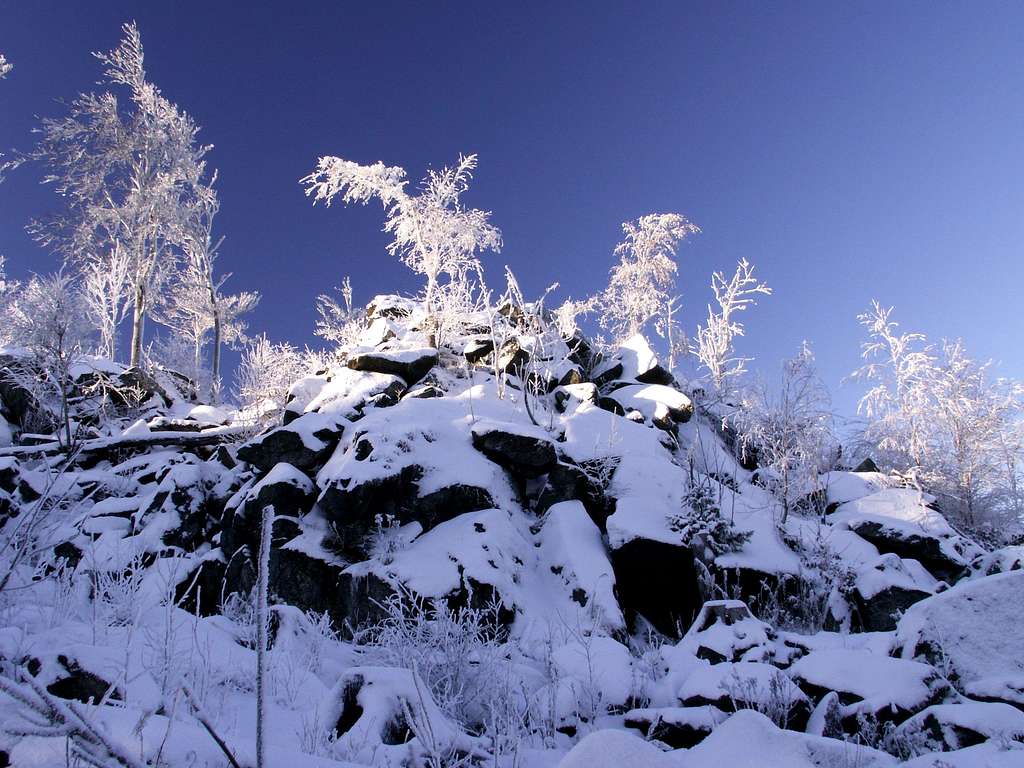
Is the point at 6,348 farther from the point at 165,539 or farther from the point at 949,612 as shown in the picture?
the point at 949,612

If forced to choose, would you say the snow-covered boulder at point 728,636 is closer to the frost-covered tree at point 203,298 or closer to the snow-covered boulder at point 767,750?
the snow-covered boulder at point 767,750

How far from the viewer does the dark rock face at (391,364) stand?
12.2 m

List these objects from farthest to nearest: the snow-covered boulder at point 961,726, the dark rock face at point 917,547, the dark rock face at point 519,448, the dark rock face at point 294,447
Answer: the dark rock face at point 294,447, the dark rock face at point 519,448, the dark rock face at point 917,547, the snow-covered boulder at point 961,726

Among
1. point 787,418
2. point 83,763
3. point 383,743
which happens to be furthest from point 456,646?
point 787,418

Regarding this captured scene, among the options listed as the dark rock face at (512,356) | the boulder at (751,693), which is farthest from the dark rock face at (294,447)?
the boulder at (751,693)

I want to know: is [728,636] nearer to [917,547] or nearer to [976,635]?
[976,635]

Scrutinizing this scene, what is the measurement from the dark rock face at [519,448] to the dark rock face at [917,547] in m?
4.85

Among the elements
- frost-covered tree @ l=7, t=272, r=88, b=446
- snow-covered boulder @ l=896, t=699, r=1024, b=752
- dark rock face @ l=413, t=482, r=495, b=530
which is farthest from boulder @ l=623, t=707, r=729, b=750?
frost-covered tree @ l=7, t=272, r=88, b=446

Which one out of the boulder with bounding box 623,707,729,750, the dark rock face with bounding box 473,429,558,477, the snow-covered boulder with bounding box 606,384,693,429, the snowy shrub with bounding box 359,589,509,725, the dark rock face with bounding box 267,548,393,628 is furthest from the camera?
the snow-covered boulder with bounding box 606,384,693,429

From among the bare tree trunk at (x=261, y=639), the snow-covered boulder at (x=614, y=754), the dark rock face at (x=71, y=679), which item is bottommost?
the snow-covered boulder at (x=614, y=754)

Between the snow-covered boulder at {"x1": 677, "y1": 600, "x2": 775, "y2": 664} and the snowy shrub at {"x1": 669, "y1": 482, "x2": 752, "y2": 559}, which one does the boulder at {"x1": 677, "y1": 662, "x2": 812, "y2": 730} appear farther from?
the snowy shrub at {"x1": 669, "y1": 482, "x2": 752, "y2": 559}

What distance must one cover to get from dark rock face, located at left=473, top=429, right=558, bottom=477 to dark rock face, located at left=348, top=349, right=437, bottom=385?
3424 mm

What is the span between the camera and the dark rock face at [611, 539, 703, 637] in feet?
25.9

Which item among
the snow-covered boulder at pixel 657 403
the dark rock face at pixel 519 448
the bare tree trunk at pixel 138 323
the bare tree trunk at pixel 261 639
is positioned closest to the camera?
the bare tree trunk at pixel 261 639
